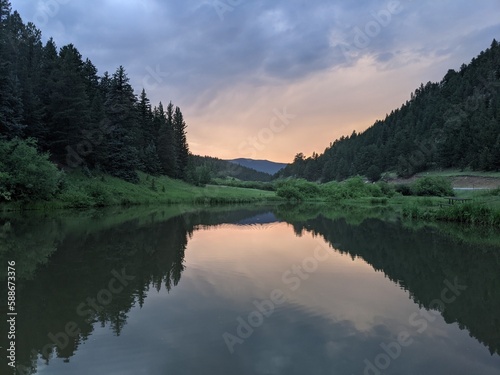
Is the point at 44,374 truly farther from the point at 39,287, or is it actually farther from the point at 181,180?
the point at 181,180

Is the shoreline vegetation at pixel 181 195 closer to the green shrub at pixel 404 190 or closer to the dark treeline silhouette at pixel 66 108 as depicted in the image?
the green shrub at pixel 404 190

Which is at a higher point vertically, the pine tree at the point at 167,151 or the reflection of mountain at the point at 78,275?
the pine tree at the point at 167,151

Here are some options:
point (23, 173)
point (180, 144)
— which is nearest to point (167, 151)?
point (180, 144)

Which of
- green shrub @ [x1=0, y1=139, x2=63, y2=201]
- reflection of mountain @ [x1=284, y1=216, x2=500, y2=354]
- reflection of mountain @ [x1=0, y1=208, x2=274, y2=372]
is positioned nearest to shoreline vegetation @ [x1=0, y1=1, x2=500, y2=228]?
green shrub @ [x1=0, y1=139, x2=63, y2=201]

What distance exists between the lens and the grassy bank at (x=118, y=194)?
39.7 metres

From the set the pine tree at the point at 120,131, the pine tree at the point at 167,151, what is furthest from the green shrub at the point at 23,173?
the pine tree at the point at 167,151

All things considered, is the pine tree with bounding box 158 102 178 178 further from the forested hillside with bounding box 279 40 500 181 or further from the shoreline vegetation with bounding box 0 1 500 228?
the forested hillside with bounding box 279 40 500 181

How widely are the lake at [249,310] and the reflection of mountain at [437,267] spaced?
0.06m

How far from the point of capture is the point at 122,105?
60.2 meters

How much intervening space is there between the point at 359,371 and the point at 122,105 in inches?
2397

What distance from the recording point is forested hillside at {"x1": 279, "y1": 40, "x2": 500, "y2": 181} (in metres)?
88.1

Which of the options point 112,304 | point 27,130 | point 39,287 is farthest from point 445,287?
→ point 27,130

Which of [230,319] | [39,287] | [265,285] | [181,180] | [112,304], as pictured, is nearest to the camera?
[230,319]

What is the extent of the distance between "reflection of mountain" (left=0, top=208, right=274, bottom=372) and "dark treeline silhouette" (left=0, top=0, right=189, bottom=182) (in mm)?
A: 23897
